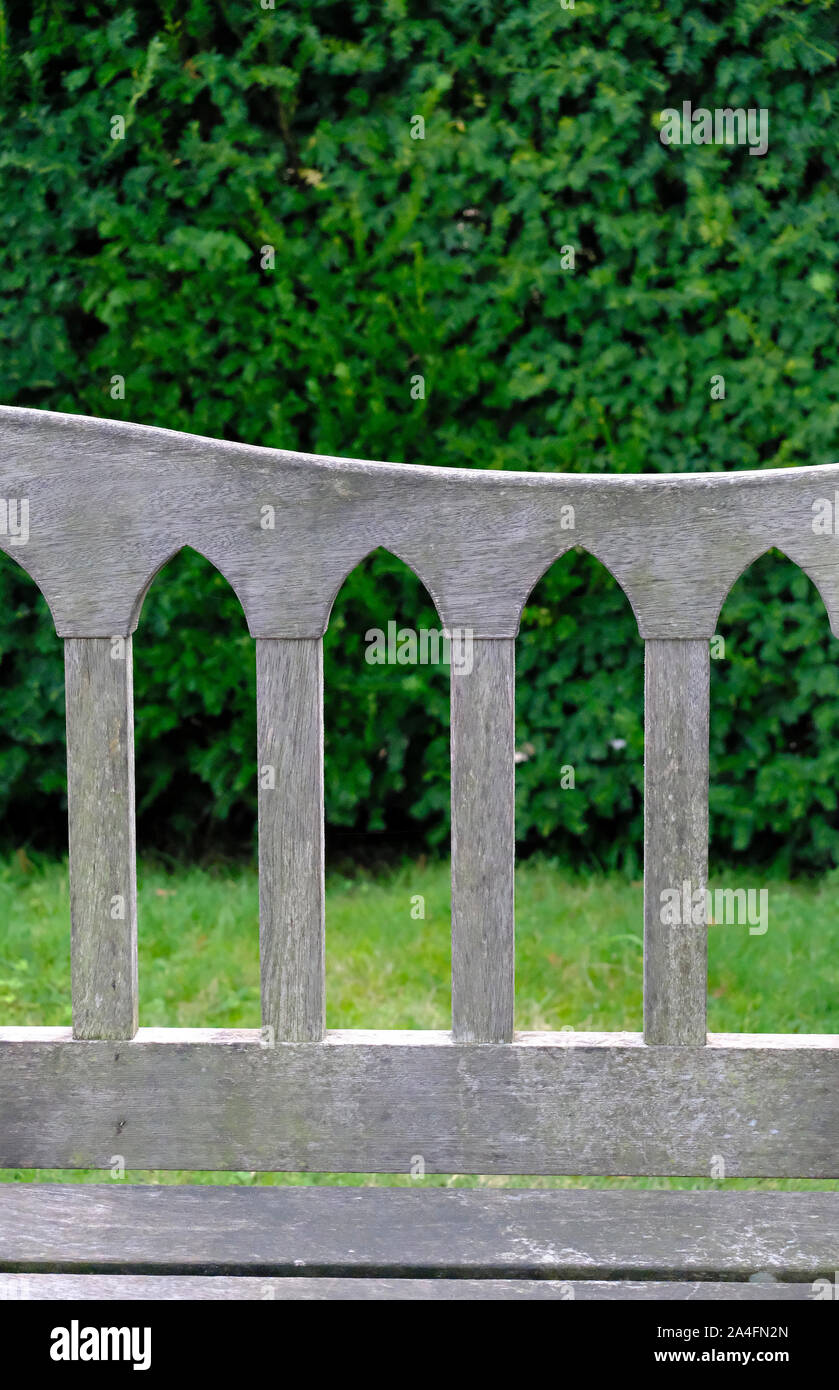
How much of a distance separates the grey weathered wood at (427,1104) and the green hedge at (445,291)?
2.31 metres

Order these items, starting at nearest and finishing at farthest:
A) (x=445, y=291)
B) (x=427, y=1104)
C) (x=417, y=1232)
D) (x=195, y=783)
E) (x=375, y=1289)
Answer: (x=375, y=1289) → (x=417, y=1232) → (x=427, y=1104) → (x=445, y=291) → (x=195, y=783)

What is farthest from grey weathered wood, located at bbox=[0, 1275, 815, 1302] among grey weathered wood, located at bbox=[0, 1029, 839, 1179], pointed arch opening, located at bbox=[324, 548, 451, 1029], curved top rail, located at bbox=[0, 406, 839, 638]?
pointed arch opening, located at bbox=[324, 548, 451, 1029]

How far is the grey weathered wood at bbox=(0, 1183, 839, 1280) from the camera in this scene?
1346 mm

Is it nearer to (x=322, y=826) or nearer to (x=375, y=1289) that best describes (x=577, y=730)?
(x=322, y=826)

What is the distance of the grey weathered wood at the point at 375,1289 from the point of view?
1.29m

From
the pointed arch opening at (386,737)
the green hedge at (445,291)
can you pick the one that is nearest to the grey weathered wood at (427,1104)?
the pointed arch opening at (386,737)

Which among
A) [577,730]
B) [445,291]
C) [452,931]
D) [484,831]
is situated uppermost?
[445,291]

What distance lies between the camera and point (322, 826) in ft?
4.85

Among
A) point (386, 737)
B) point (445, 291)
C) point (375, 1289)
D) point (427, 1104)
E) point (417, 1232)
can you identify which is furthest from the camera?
point (386, 737)

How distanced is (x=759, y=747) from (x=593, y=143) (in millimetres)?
1664

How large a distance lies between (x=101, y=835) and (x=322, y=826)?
241mm

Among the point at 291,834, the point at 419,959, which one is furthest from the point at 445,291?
the point at 291,834

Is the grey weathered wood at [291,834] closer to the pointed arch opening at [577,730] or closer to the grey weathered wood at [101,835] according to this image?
the grey weathered wood at [101,835]

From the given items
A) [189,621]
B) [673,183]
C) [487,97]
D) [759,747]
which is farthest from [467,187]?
[759,747]
